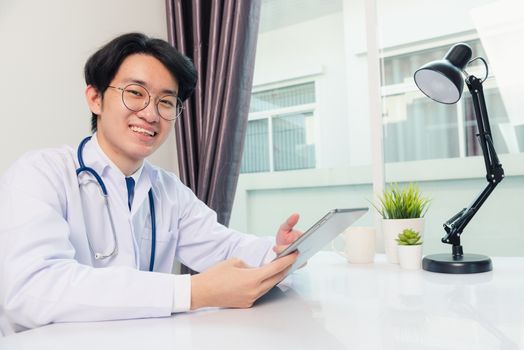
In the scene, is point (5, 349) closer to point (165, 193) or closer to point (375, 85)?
point (165, 193)

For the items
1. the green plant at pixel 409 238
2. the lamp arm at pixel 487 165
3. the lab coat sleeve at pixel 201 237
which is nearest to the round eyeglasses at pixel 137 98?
the lab coat sleeve at pixel 201 237

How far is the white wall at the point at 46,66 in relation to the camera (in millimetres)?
1615

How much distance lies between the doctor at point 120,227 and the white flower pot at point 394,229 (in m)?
0.37

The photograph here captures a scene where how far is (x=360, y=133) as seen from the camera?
1.91 metres

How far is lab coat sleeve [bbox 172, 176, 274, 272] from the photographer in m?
1.31

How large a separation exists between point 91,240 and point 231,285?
0.44 m

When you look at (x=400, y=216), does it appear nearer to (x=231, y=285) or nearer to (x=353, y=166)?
(x=353, y=166)

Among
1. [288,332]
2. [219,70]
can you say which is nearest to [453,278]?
[288,332]

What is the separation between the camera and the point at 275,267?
0.84 m

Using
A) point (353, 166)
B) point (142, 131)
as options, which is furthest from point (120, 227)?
point (353, 166)

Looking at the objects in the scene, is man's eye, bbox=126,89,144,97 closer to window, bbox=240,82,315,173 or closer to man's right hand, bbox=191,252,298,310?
man's right hand, bbox=191,252,298,310

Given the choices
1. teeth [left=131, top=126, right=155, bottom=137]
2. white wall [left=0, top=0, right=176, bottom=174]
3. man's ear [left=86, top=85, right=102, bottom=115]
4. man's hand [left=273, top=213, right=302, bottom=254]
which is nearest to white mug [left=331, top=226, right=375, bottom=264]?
man's hand [left=273, top=213, right=302, bottom=254]

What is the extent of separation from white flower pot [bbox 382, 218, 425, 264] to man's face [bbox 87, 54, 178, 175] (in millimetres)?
742

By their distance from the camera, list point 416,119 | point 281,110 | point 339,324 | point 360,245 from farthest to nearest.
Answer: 1. point 281,110
2. point 416,119
3. point 360,245
4. point 339,324
